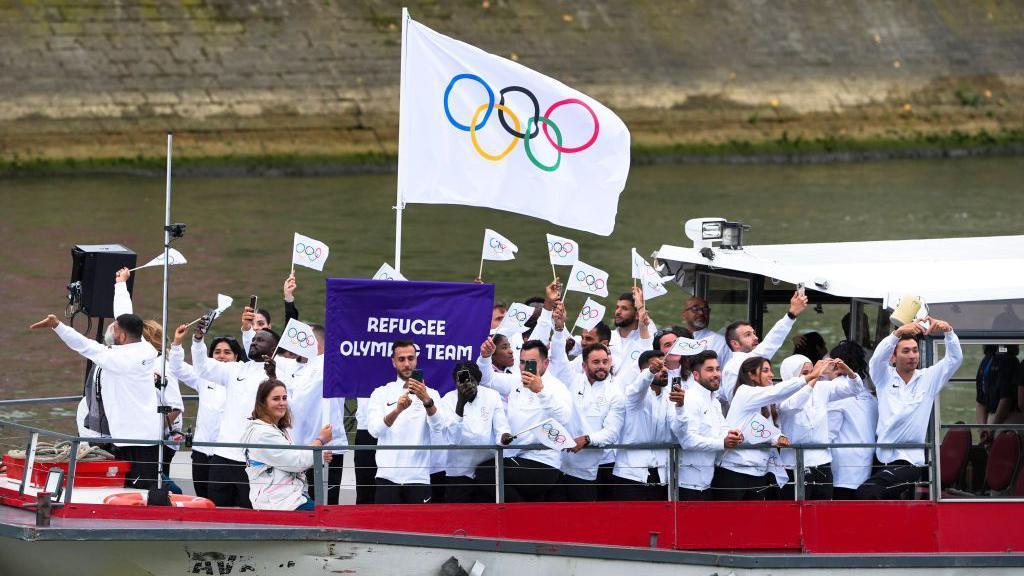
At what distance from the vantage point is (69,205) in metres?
35.2

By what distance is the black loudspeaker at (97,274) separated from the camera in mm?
11992

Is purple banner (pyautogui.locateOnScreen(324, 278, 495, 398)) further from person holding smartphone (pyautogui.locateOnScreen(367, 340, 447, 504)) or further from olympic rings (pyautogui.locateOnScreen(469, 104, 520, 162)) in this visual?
olympic rings (pyautogui.locateOnScreen(469, 104, 520, 162))

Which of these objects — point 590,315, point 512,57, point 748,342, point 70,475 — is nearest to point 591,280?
point 590,315

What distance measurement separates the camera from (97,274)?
12.0 m

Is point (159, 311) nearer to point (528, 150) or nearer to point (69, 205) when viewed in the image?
point (69, 205)

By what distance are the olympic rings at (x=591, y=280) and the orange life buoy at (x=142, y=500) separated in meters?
3.31

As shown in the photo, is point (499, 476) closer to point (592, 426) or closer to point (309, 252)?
point (592, 426)

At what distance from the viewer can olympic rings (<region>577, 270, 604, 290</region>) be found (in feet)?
40.8

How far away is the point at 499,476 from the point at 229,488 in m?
1.94

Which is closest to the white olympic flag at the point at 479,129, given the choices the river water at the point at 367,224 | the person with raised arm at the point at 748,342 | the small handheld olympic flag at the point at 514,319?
the small handheld olympic flag at the point at 514,319

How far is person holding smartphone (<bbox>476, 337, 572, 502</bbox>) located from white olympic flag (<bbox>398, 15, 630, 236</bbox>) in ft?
4.04

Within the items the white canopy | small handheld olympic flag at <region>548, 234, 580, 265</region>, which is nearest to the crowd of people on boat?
the white canopy

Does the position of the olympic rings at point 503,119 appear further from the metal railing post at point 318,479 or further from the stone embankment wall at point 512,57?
the stone embankment wall at point 512,57

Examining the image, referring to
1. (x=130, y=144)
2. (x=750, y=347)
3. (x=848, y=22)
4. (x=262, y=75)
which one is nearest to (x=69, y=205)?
(x=130, y=144)
